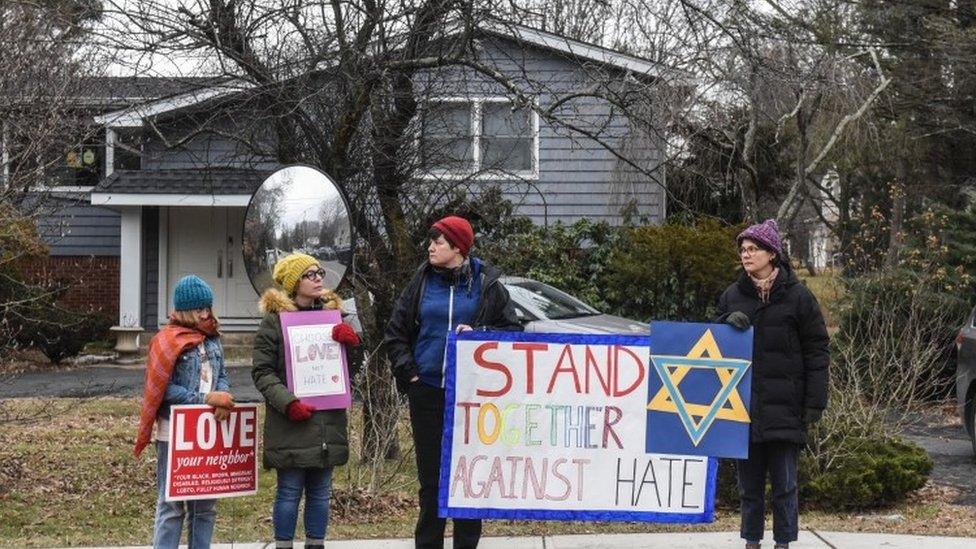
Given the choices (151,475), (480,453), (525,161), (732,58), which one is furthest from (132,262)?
(480,453)

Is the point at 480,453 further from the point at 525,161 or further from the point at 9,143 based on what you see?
the point at 525,161

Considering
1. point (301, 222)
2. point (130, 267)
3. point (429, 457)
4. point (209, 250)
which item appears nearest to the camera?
point (429, 457)

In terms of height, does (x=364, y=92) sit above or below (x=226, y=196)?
above

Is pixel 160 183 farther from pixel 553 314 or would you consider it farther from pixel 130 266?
pixel 553 314

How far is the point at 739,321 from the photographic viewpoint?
6.98 m

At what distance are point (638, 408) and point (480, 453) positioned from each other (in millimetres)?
914

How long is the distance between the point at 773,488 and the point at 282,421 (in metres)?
2.60

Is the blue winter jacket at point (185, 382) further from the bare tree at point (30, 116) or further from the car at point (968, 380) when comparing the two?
the car at point (968, 380)

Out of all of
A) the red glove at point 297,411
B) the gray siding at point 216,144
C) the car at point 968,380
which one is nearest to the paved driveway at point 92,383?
the gray siding at point 216,144

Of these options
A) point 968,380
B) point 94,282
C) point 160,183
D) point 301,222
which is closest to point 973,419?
point 968,380

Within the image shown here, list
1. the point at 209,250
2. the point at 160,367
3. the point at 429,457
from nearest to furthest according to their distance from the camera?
the point at 160,367
the point at 429,457
the point at 209,250

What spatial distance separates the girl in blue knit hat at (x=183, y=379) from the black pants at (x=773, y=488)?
2.79 metres

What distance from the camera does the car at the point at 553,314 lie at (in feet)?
49.6

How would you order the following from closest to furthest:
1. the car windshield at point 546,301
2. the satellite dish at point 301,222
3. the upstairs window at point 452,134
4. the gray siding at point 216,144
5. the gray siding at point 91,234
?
the satellite dish at point 301,222 → the gray siding at point 216,144 → the upstairs window at point 452,134 → the car windshield at point 546,301 → the gray siding at point 91,234
